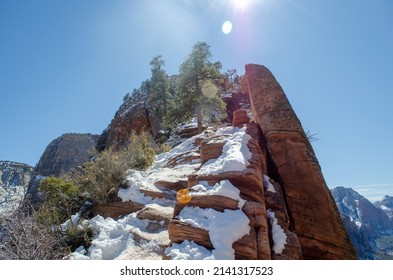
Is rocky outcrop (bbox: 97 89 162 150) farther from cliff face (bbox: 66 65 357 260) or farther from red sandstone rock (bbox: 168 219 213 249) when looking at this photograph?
red sandstone rock (bbox: 168 219 213 249)

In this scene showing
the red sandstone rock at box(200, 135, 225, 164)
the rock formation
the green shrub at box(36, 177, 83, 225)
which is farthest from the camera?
the rock formation

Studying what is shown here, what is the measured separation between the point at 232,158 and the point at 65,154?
5014 centimetres

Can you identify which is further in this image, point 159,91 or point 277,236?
point 159,91

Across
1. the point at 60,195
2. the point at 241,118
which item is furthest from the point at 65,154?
the point at 241,118

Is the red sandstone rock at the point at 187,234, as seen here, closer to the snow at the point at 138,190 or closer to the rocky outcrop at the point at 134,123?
the snow at the point at 138,190

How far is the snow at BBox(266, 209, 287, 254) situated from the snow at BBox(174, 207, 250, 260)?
1076mm

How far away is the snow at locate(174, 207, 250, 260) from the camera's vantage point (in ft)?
15.6

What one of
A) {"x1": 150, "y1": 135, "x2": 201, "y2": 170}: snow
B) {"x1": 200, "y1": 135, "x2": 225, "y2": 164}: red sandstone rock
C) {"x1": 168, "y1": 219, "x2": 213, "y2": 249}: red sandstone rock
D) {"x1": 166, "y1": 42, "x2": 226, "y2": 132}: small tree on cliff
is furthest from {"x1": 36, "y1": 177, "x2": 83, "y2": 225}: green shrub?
{"x1": 166, "y1": 42, "x2": 226, "y2": 132}: small tree on cliff

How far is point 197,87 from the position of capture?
24469 millimetres

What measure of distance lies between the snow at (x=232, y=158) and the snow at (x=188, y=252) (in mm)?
2015

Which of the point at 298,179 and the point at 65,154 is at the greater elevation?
the point at 65,154

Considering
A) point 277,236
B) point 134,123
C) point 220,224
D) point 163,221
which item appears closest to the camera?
point 220,224

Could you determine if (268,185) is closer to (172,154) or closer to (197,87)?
(172,154)

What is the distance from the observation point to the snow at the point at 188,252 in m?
4.61
